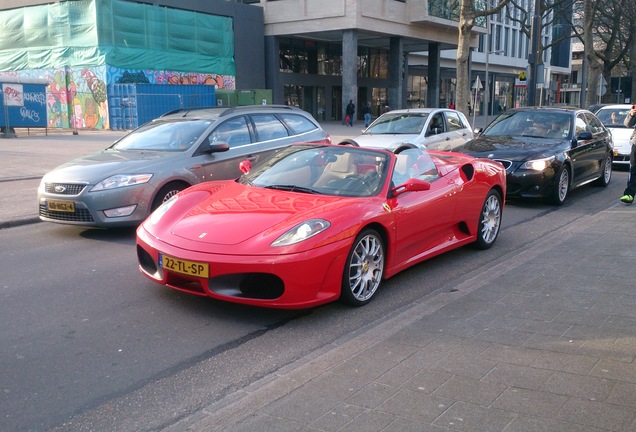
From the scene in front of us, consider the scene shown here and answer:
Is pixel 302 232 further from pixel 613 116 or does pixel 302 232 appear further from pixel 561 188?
pixel 613 116

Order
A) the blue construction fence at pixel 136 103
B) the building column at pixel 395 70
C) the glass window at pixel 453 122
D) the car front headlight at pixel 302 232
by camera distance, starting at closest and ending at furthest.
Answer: the car front headlight at pixel 302 232, the glass window at pixel 453 122, the blue construction fence at pixel 136 103, the building column at pixel 395 70

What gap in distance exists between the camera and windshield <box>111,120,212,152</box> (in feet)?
29.2

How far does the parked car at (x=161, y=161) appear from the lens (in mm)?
7699

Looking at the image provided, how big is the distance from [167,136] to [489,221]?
4.67 m

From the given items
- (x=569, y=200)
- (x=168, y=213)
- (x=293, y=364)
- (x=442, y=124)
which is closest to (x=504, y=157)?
(x=569, y=200)

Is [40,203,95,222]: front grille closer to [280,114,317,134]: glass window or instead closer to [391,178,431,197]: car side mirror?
[280,114,317,134]: glass window

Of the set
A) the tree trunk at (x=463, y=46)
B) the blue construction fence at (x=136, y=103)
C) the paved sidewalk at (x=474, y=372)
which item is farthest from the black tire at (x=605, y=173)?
the blue construction fence at (x=136, y=103)

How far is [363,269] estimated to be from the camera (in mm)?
5379

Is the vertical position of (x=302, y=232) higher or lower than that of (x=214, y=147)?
lower

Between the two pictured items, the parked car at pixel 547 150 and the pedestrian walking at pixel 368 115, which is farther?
the pedestrian walking at pixel 368 115

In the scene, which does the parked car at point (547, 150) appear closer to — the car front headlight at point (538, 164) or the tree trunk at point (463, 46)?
the car front headlight at point (538, 164)

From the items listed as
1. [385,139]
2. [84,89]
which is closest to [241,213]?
[385,139]

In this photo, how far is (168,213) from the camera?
566 cm

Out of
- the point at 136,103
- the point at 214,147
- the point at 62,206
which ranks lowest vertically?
the point at 62,206
